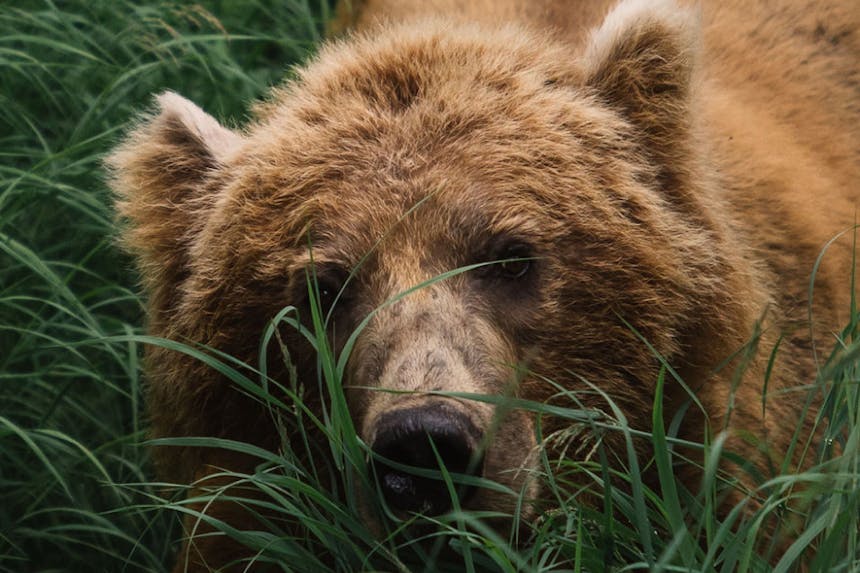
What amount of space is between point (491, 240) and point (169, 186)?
3.56ft

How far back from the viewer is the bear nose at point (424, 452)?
268 centimetres

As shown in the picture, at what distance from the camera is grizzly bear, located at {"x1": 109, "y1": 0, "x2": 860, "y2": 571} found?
3.14m

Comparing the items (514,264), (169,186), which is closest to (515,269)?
(514,264)

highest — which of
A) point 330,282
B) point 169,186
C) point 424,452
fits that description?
point 169,186

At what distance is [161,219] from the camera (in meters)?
3.78

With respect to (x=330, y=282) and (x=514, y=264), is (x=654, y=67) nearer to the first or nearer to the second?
(x=514, y=264)

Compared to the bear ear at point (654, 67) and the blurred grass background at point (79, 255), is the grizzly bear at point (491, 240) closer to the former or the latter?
the bear ear at point (654, 67)

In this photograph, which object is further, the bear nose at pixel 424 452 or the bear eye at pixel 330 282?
the bear eye at pixel 330 282

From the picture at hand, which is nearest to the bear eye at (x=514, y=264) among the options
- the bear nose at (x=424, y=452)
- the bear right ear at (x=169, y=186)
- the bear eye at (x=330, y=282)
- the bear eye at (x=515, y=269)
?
the bear eye at (x=515, y=269)

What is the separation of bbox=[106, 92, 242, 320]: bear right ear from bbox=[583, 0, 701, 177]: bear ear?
1096mm

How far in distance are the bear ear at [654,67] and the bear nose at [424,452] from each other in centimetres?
114

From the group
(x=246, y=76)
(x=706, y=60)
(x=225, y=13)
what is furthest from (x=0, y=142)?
(x=706, y=60)

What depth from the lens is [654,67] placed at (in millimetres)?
3500

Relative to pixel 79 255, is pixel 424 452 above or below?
below
